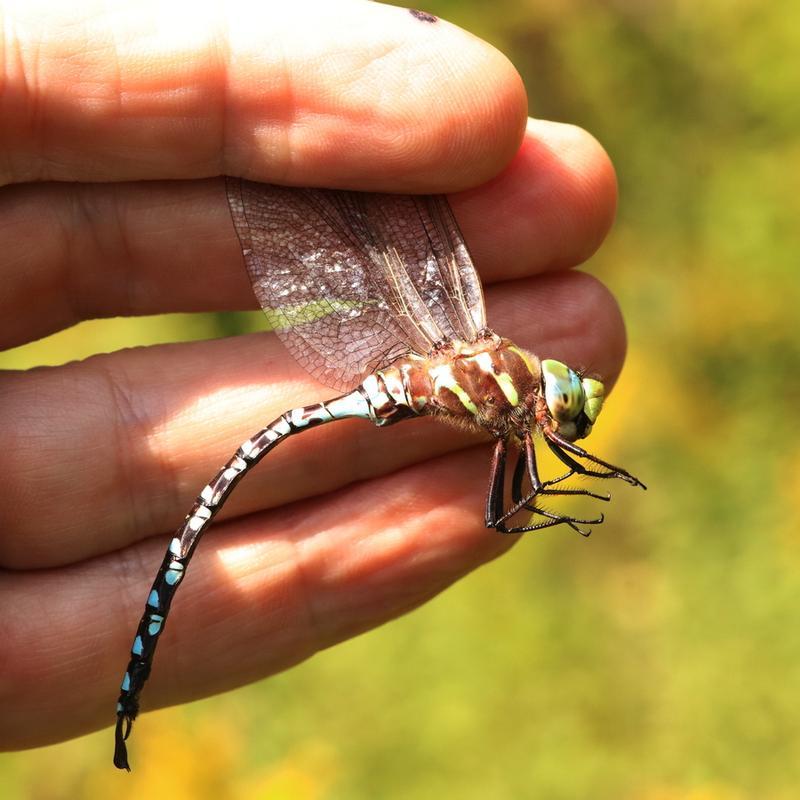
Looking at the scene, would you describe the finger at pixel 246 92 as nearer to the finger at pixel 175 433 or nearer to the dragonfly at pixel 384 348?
the dragonfly at pixel 384 348

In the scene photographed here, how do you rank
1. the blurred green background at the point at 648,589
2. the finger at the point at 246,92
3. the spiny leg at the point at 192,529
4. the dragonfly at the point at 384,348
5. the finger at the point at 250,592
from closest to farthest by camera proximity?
the finger at the point at 246,92
the spiny leg at the point at 192,529
the dragonfly at the point at 384,348
the finger at the point at 250,592
the blurred green background at the point at 648,589

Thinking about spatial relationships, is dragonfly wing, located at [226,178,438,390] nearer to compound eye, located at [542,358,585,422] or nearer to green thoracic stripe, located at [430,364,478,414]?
green thoracic stripe, located at [430,364,478,414]

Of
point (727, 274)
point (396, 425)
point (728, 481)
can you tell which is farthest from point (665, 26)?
point (396, 425)

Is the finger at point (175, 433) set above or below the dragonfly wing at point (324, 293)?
below

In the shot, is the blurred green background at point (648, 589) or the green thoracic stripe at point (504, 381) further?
the blurred green background at point (648, 589)

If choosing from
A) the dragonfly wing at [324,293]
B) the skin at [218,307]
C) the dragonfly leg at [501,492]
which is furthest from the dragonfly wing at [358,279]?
the dragonfly leg at [501,492]

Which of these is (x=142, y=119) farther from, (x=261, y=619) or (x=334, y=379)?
(x=261, y=619)

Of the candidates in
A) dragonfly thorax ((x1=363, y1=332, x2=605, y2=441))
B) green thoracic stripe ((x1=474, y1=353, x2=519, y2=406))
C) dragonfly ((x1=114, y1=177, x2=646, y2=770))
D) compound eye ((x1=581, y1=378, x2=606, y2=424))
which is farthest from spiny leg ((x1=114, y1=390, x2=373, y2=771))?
compound eye ((x1=581, y1=378, x2=606, y2=424))
